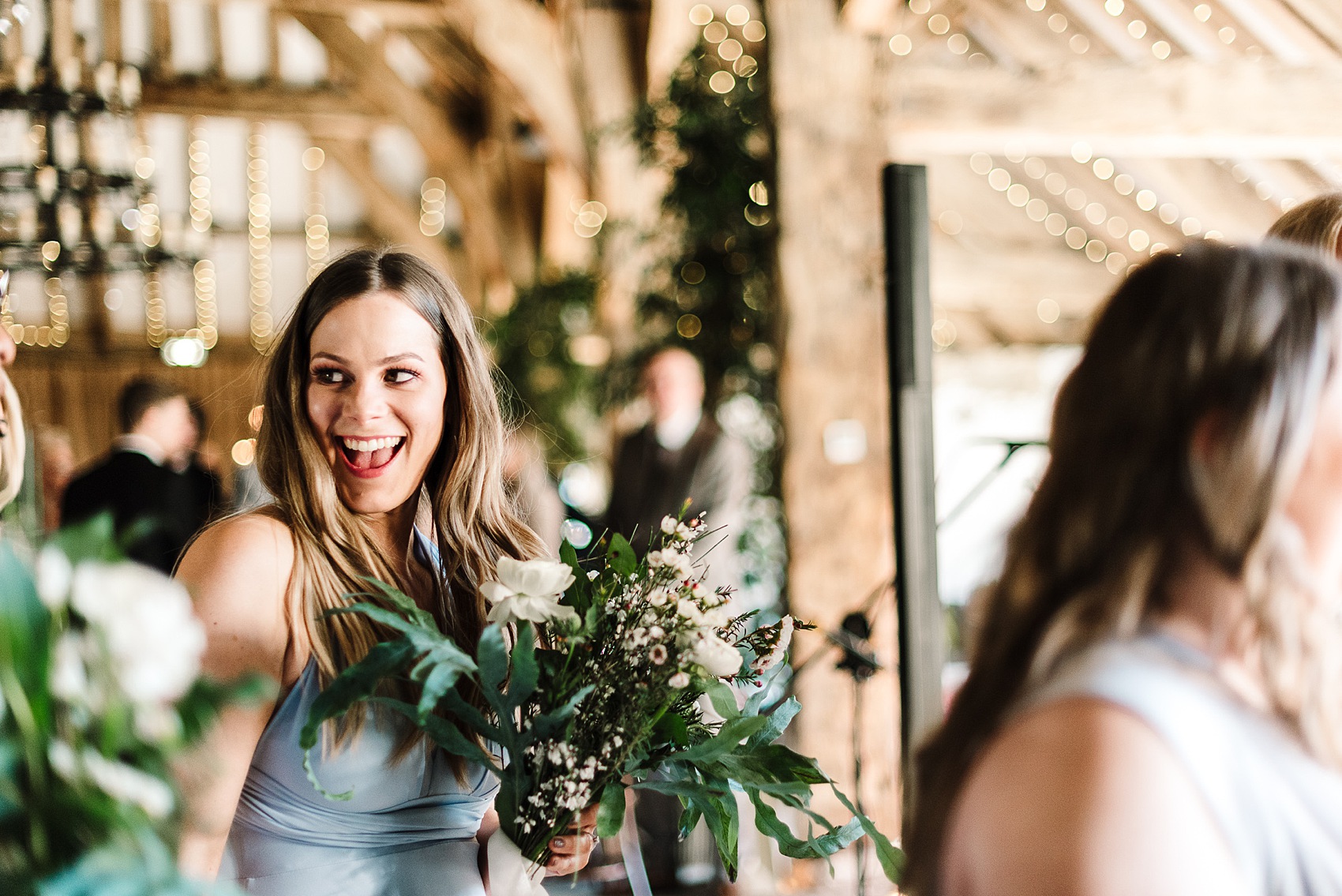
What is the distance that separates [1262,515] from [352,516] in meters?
0.99

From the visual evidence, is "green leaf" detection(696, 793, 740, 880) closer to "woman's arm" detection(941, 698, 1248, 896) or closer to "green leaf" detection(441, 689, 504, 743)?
"green leaf" detection(441, 689, 504, 743)

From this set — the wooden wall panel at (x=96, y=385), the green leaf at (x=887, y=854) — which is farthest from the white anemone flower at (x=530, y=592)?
the wooden wall panel at (x=96, y=385)

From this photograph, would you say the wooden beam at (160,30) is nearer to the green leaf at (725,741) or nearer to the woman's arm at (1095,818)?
the green leaf at (725,741)

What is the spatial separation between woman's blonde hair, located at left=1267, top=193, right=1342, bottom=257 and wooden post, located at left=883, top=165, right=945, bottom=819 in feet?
1.96

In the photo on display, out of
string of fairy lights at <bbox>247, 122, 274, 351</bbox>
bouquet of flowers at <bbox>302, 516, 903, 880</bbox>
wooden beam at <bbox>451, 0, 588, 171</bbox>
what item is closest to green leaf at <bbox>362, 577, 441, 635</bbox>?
bouquet of flowers at <bbox>302, 516, 903, 880</bbox>

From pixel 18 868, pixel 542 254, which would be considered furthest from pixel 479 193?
pixel 18 868

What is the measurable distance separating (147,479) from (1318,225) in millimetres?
3831

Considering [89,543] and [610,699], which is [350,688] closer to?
[610,699]

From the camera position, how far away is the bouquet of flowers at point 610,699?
110cm

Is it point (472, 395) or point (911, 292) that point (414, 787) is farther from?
point (911, 292)

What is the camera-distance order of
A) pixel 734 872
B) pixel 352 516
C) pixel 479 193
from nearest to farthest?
1. pixel 734 872
2. pixel 352 516
3. pixel 479 193

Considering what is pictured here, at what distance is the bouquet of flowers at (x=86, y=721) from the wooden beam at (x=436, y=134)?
8299 mm

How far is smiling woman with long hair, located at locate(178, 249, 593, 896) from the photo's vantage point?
1188 millimetres

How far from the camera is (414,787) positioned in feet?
4.09
